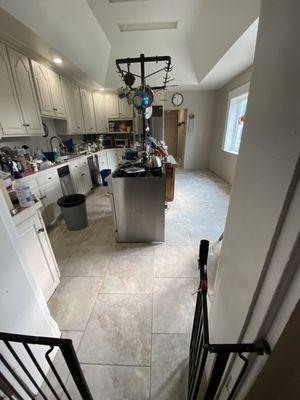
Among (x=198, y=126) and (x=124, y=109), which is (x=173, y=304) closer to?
(x=124, y=109)

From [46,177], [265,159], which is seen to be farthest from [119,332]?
[46,177]

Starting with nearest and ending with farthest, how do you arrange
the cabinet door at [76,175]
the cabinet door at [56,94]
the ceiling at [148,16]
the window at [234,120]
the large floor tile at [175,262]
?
the large floor tile at [175,262]
the ceiling at [148,16]
the cabinet door at [56,94]
the cabinet door at [76,175]
the window at [234,120]

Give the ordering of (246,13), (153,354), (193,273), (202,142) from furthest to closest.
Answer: (202,142), (246,13), (193,273), (153,354)

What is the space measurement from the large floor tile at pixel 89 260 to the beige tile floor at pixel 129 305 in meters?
0.01

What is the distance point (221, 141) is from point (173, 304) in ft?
15.5

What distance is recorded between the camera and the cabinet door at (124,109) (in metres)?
5.09

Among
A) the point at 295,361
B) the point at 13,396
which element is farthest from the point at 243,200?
the point at 13,396

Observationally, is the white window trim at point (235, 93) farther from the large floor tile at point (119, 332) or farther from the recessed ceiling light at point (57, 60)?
the large floor tile at point (119, 332)

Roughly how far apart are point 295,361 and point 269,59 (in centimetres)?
79

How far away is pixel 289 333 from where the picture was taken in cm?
→ 42

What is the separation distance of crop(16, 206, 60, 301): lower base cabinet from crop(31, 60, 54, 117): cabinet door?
93.3 inches

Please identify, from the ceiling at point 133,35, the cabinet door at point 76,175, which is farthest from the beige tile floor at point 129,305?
the ceiling at point 133,35

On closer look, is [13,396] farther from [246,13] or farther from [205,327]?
[246,13]

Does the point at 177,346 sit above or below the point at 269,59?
below
